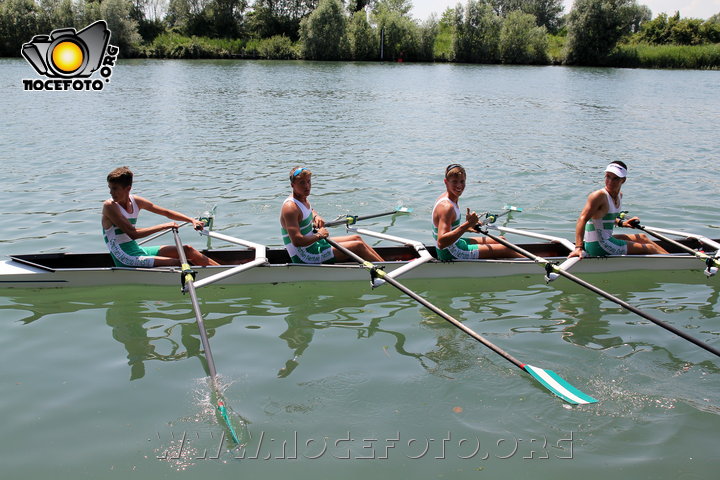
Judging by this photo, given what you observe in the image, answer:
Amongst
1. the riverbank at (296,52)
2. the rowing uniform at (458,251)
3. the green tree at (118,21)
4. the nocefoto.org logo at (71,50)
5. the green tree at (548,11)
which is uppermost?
the green tree at (548,11)

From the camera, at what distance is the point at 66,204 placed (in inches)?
479

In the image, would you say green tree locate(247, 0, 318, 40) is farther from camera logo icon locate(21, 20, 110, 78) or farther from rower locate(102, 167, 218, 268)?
rower locate(102, 167, 218, 268)

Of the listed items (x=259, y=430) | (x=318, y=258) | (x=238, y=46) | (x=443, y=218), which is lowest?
(x=259, y=430)

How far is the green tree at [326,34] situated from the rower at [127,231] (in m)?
60.6

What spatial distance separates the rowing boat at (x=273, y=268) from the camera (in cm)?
790

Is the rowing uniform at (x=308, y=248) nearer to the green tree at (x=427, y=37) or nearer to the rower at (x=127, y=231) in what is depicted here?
the rower at (x=127, y=231)

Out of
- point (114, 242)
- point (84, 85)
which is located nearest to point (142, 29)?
point (84, 85)

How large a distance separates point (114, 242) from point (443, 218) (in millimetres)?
4395

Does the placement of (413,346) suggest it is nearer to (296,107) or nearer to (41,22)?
(296,107)

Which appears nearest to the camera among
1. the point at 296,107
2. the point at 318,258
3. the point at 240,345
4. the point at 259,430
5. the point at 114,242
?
the point at 259,430

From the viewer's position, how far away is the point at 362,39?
6694 centimetres

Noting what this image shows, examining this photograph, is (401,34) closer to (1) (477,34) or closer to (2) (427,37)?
(2) (427,37)

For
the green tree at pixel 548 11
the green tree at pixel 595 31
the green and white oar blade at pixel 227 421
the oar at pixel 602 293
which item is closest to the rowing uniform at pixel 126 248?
the green and white oar blade at pixel 227 421

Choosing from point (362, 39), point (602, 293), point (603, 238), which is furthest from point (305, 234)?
point (362, 39)
